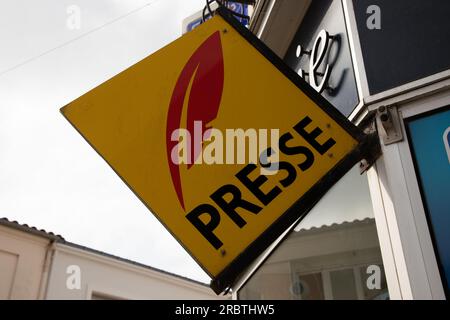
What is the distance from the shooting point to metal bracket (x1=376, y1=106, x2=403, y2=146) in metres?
2.01

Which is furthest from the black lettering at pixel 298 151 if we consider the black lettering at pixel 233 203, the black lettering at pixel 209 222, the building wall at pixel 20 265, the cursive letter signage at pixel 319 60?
the building wall at pixel 20 265

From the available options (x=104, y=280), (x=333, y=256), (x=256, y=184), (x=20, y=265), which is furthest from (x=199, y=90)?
(x=104, y=280)

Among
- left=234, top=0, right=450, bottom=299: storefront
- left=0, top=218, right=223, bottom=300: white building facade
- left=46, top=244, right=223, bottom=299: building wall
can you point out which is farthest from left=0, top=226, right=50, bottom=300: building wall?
left=234, top=0, right=450, bottom=299: storefront

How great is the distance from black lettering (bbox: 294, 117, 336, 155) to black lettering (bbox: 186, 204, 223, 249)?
1.42ft

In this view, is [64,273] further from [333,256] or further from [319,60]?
[319,60]

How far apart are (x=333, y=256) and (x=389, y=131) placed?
1850 millimetres

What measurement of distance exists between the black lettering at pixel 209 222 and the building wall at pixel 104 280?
31.1 ft

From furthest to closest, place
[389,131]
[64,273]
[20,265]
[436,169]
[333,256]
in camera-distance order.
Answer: [64,273] < [20,265] < [333,256] < [389,131] < [436,169]

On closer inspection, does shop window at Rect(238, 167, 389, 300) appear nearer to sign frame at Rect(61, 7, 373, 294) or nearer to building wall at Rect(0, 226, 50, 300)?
sign frame at Rect(61, 7, 373, 294)

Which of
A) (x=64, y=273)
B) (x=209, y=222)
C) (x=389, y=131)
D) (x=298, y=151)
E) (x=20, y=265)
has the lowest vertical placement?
(x=209, y=222)

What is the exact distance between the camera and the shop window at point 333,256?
252 centimetres

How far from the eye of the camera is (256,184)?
170cm

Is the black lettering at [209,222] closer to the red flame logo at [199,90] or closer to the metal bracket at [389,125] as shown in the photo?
the red flame logo at [199,90]

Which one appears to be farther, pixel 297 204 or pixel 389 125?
pixel 389 125
